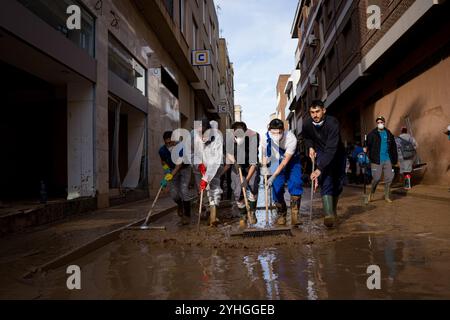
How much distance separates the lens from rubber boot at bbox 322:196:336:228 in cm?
547

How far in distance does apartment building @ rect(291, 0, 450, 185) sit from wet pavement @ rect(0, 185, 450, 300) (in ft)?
20.8

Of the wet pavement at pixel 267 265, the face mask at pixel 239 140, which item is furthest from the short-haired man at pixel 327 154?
the face mask at pixel 239 140

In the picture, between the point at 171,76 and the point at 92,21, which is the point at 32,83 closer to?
the point at 92,21

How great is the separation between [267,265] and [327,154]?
2.47 meters

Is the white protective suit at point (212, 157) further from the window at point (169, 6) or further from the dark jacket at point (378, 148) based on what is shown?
the window at point (169, 6)

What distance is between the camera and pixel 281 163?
5.96m

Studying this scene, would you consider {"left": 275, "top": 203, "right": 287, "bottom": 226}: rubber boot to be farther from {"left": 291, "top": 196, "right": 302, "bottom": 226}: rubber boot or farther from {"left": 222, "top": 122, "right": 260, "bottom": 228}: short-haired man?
{"left": 222, "top": 122, "right": 260, "bottom": 228}: short-haired man

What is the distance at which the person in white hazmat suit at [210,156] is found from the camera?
20.9 feet

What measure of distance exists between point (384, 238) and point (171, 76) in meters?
14.1

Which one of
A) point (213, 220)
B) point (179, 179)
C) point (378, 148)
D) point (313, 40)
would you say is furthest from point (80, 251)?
point (313, 40)

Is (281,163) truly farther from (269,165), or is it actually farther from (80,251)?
(80,251)

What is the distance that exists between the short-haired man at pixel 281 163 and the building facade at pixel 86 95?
4.23 metres

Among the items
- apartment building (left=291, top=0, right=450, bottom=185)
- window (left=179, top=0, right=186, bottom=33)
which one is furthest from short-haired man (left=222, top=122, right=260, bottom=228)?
window (left=179, top=0, right=186, bottom=33)

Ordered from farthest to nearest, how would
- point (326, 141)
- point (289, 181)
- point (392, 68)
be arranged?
point (392, 68) → point (289, 181) → point (326, 141)
